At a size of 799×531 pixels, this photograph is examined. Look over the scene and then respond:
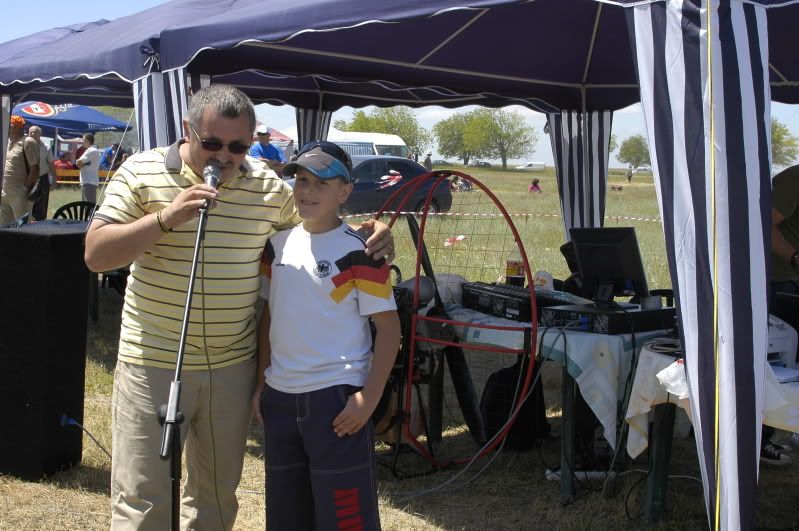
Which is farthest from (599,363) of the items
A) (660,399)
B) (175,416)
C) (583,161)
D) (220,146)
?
(583,161)

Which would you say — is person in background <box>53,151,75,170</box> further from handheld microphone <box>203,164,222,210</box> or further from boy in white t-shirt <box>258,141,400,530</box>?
handheld microphone <box>203,164,222,210</box>

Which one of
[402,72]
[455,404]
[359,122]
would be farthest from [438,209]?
[359,122]

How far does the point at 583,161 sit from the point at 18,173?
22.0 feet

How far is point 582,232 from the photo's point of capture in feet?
13.9

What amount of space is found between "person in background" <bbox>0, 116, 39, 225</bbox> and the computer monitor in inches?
318

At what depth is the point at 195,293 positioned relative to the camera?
95.3 inches

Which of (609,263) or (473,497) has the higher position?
(609,263)

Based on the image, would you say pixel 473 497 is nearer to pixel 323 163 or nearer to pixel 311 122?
pixel 323 163

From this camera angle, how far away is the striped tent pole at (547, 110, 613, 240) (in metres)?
8.01

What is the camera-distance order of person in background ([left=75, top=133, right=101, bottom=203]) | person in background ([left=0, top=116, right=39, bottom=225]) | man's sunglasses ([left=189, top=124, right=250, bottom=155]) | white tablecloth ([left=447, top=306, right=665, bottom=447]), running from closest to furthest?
man's sunglasses ([left=189, top=124, right=250, bottom=155])
white tablecloth ([left=447, top=306, right=665, bottom=447])
person in background ([left=0, top=116, right=39, bottom=225])
person in background ([left=75, top=133, right=101, bottom=203])

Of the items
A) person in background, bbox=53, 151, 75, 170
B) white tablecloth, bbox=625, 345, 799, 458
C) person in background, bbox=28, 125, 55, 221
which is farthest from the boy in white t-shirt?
person in background, bbox=53, 151, 75, 170

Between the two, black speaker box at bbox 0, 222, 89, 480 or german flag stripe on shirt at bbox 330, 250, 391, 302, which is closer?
german flag stripe on shirt at bbox 330, 250, 391, 302

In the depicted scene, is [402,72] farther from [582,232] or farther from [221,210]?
[221,210]

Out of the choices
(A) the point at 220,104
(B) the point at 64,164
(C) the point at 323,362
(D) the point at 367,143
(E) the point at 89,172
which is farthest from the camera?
(D) the point at 367,143
